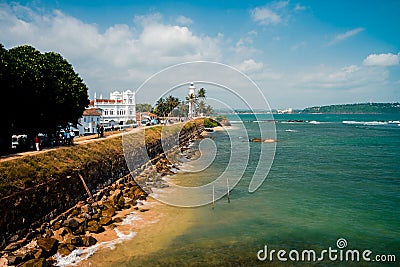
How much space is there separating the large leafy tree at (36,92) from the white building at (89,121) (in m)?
13.5

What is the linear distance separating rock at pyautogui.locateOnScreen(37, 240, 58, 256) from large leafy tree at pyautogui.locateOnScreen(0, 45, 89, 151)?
32.7ft

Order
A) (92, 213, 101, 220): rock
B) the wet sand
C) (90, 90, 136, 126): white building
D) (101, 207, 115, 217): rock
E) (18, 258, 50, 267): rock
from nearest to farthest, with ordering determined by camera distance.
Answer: (18, 258, 50, 267): rock < the wet sand < (92, 213, 101, 220): rock < (101, 207, 115, 217): rock < (90, 90, 136, 126): white building

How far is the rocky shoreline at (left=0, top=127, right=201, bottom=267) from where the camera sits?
1409 cm

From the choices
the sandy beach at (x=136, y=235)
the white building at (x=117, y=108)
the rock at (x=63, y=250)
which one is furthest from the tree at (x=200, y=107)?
the rock at (x=63, y=250)

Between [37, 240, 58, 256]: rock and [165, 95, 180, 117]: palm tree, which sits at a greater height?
[165, 95, 180, 117]: palm tree

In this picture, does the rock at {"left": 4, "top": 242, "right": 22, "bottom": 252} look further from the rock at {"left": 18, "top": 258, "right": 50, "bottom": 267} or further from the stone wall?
the rock at {"left": 18, "top": 258, "right": 50, "bottom": 267}

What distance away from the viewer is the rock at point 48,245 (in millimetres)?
14680

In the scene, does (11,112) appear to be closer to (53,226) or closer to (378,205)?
(53,226)

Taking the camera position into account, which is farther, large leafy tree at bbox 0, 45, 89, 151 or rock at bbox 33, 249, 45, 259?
large leafy tree at bbox 0, 45, 89, 151

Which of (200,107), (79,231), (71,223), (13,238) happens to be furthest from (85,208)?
(200,107)

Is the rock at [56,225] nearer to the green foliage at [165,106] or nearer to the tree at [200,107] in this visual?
the tree at [200,107]

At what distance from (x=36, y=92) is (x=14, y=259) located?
13858mm

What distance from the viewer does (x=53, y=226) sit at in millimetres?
17172

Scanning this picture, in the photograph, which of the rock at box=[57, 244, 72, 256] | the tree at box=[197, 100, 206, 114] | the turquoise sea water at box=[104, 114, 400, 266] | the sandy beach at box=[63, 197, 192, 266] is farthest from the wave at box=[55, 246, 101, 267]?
the tree at box=[197, 100, 206, 114]
